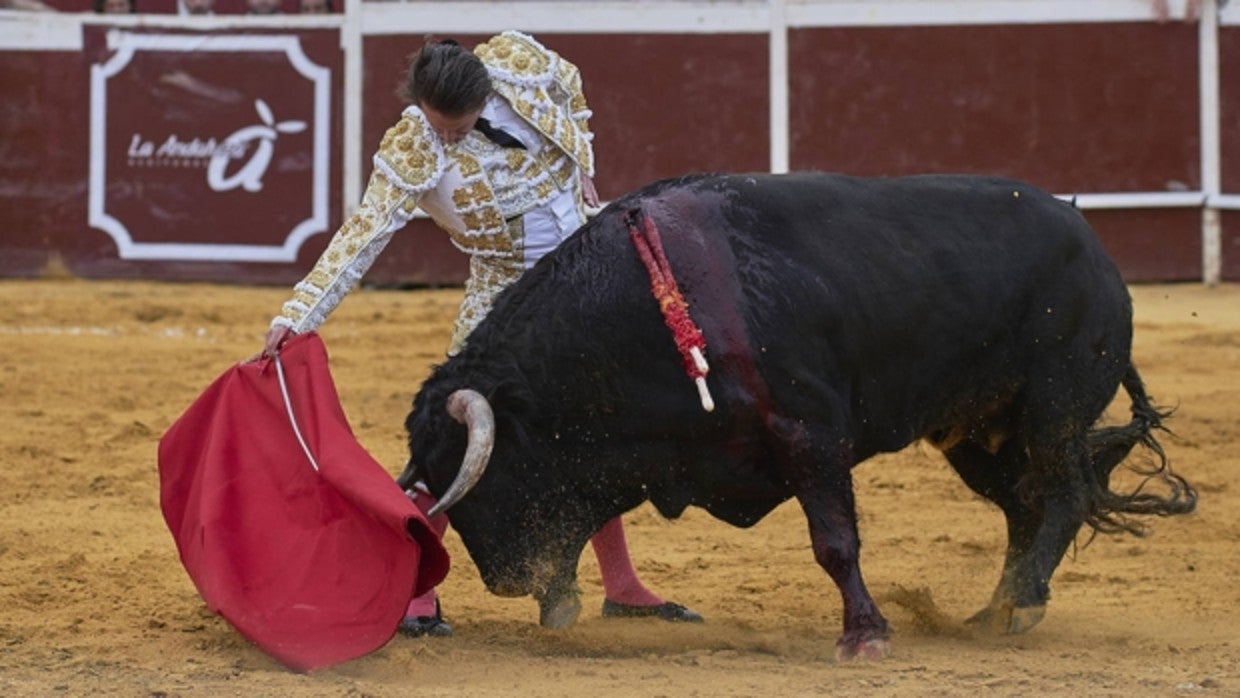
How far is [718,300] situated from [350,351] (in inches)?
159

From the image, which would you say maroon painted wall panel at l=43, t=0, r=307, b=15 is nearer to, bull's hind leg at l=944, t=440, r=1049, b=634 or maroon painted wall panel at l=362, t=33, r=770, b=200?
maroon painted wall panel at l=362, t=33, r=770, b=200

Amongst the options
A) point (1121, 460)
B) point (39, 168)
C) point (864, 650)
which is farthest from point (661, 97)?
point (864, 650)

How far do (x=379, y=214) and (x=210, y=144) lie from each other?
5490mm

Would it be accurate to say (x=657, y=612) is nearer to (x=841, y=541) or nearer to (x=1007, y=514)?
(x=841, y=541)

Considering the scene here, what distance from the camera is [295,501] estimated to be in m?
3.91

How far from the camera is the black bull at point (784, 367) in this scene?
379 cm

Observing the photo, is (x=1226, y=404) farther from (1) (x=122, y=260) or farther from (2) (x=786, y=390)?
(1) (x=122, y=260)

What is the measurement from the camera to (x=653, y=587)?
184 inches

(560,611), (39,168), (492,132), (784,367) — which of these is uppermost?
(492,132)

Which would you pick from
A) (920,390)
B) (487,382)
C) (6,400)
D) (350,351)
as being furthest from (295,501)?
(350,351)

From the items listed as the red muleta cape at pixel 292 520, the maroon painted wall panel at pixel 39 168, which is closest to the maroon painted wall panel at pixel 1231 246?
the maroon painted wall panel at pixel 39 168

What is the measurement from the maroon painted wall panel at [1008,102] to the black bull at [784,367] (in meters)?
4.85

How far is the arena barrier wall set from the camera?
889 cm

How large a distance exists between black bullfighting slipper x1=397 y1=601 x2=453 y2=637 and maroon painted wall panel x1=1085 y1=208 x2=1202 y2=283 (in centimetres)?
553
